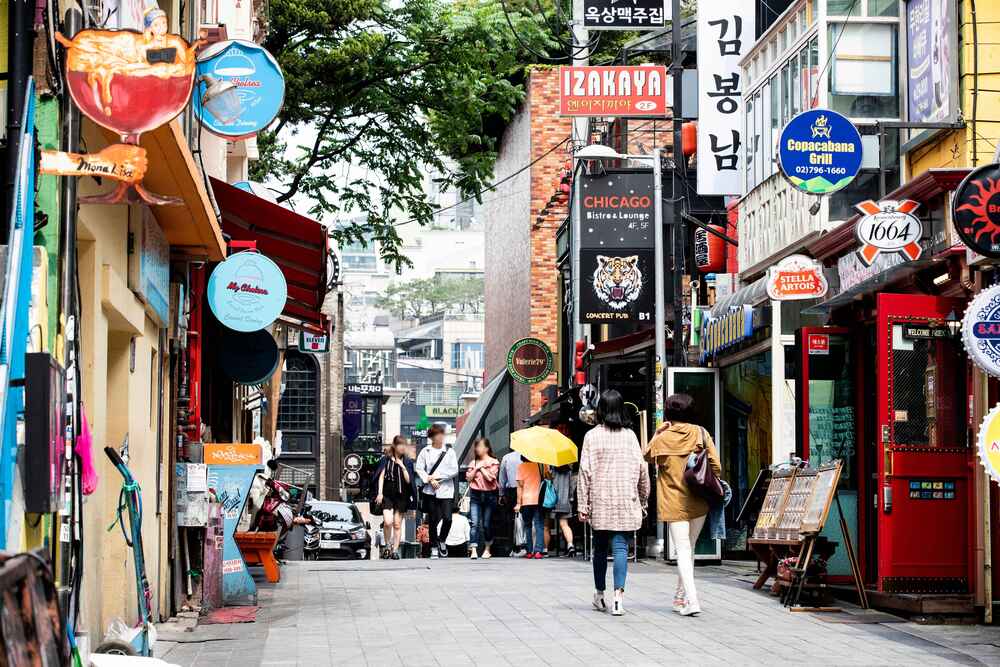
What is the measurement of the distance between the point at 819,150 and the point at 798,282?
80.4 inches

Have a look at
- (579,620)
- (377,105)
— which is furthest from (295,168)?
(579,620)

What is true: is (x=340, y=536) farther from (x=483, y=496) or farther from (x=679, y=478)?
(x=679, y=478)

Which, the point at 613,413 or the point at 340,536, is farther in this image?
the point at 340,536

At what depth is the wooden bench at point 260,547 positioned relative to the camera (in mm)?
15742

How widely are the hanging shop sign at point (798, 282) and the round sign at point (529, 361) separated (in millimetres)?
18832

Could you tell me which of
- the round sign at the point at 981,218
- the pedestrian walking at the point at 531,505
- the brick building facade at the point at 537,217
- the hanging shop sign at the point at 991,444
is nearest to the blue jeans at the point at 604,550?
the hanging shop sign at the point at 991,444

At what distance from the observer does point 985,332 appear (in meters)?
11.0

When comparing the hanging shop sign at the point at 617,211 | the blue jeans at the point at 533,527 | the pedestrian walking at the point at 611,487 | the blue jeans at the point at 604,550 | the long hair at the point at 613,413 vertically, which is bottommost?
the blue jeans at the point at 533,527

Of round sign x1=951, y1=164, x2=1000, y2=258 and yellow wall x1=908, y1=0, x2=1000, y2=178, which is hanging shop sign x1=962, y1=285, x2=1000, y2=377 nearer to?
round sign x1=951, y1=164, x2=1000, y2=258

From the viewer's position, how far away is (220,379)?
19.9 meters

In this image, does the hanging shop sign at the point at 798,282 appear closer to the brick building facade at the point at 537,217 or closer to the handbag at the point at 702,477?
the handbag at the point at 702,477

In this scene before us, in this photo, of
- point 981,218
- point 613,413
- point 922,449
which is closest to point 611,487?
point 613,413

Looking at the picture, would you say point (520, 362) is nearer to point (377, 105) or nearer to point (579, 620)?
point (377, 105)

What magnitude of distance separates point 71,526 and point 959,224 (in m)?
6.34
